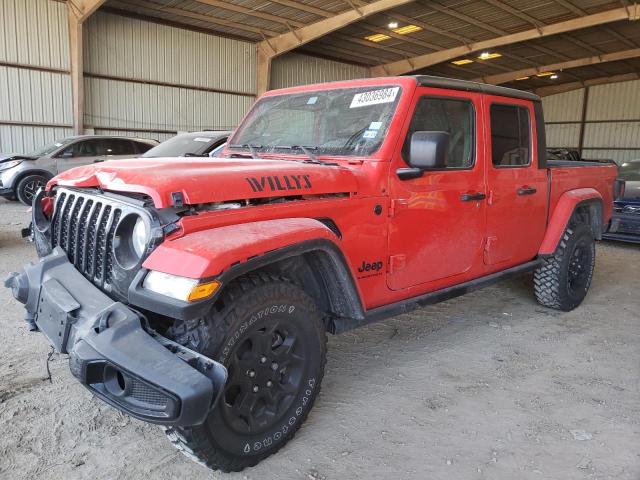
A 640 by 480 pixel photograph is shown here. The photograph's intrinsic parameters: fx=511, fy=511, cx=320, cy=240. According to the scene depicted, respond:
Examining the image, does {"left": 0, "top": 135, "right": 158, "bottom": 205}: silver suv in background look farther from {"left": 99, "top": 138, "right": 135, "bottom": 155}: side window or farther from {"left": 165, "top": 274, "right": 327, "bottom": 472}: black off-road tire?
{"left": 165, "top": 274, "right": 327, "bottom": 472}: black off-road tire

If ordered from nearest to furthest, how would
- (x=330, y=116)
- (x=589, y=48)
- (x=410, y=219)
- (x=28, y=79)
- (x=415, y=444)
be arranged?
1. (x=415, y=444)
2. (x=410, y=219)
3. (x=330, y=116)
4. (x=28, y=79)
5. (x=589, y=48)

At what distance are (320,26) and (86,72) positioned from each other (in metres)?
7.21

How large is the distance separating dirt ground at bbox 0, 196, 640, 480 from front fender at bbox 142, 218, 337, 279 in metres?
1.04

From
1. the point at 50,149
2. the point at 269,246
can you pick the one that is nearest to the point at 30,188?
the point at 50,149

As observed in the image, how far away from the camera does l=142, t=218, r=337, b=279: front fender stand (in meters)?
1.94

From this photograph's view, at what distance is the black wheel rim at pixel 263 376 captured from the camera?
2242mm

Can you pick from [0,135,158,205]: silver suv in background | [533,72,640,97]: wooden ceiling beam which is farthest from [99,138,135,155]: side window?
[533,72,640,97]: wooden ceiling beam

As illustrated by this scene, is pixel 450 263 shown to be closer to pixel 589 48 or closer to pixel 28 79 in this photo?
pixel 28 79

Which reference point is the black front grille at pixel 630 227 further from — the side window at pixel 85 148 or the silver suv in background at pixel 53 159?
the side window at pixel 85 148

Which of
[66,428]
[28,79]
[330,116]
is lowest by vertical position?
[66,428]

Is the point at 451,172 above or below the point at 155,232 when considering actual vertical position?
above

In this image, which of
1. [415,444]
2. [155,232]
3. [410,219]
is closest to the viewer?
[155,232]

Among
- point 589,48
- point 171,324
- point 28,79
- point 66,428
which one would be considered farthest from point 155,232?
point 589,48

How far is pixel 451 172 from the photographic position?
3.30 metres
